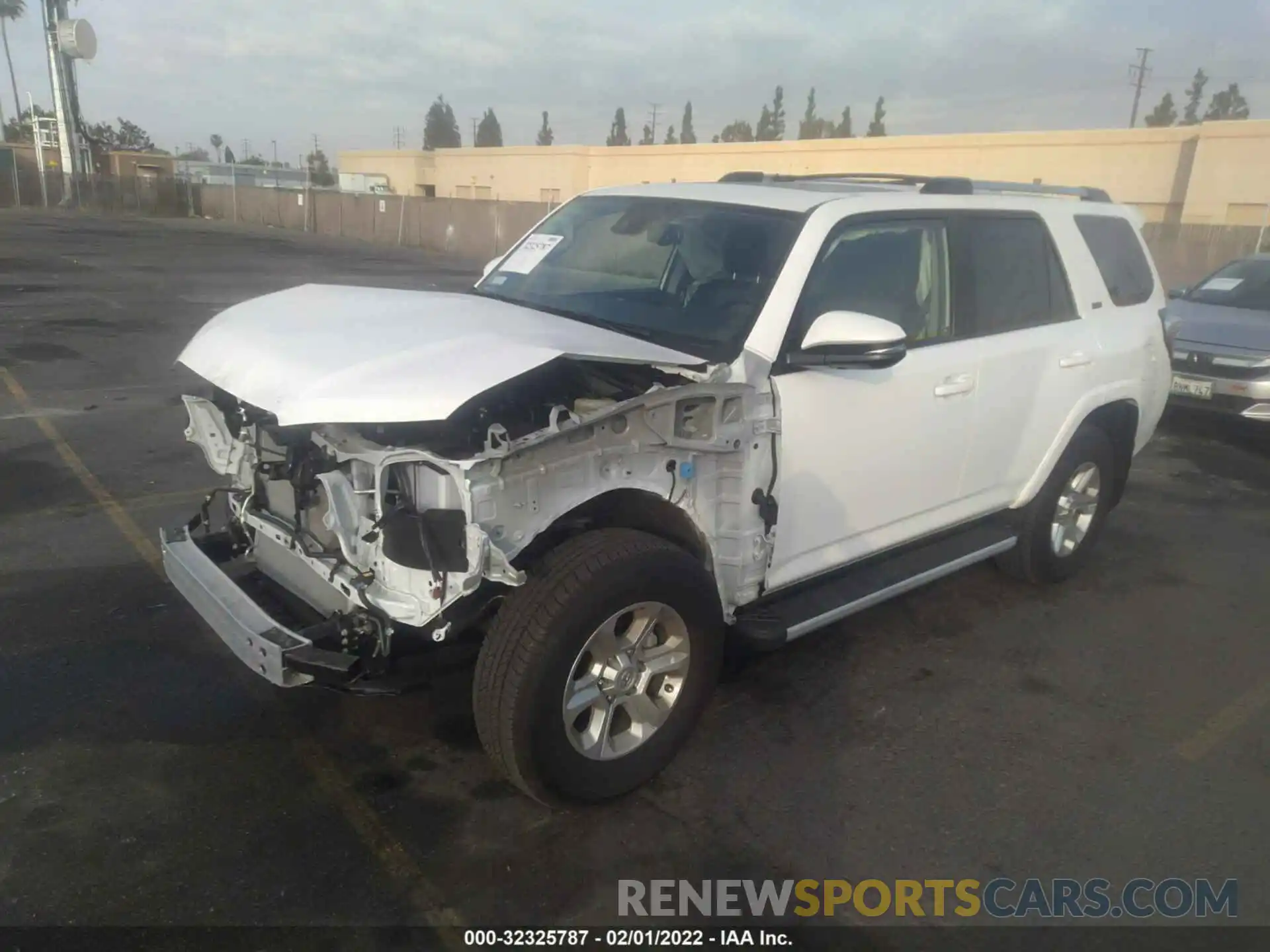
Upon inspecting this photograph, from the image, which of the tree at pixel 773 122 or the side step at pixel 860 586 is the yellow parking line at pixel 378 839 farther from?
the tree at pixel 773 122

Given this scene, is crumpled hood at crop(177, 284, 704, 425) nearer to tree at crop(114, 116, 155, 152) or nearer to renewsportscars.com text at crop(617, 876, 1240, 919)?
renewsportscars.com text at crop(617, 876, 1240, 919)

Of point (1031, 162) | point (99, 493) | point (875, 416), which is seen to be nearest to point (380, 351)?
point (875, 416)

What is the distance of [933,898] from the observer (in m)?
2.96

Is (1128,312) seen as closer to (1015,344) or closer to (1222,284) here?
(1015,344)

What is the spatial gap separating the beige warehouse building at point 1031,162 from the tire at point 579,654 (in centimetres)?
1844

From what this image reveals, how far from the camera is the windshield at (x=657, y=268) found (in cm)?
366

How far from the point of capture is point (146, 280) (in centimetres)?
1817

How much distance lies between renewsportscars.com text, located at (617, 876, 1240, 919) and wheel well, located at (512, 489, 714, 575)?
106 centimetres

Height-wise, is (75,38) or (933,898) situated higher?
(75,38)

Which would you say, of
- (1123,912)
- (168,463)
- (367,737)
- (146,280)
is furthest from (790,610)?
(146,280)

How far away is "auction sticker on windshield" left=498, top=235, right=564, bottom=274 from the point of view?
177 inches

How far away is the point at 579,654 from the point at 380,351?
113 centimetres

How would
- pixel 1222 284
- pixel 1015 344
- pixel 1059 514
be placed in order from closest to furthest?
pixel 1015 344
pixel 1059 514
pixel 1222 284

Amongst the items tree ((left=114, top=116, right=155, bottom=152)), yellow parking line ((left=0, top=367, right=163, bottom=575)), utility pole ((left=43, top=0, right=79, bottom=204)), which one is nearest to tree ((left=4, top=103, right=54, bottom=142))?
tree ((left=114, top=116, right=155, bottom=152))
